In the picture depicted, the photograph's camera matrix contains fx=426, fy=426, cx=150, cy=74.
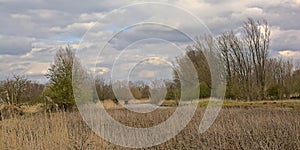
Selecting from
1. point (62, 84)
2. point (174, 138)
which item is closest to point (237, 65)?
point (62, 84)

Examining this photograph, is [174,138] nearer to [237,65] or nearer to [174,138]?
[174,138]

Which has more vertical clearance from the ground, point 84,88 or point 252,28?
point 252,28

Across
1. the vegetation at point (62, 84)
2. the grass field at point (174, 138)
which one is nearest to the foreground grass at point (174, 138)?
the grass field at point (174, 138)

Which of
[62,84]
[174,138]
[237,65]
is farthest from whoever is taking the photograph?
[237,65]

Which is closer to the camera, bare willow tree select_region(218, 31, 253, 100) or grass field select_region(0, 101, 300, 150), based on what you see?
grass field select_region(0, 101, 300, 150)

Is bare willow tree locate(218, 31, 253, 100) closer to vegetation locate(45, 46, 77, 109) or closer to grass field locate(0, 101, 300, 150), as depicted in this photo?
vegetation locate(45, 46, 77, 109)

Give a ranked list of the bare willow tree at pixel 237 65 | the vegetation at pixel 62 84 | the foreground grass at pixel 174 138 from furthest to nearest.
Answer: the bare willow tree at pixel 237 65
the vegetation at pixel 62 84
the foreground grass at pixel 174 138

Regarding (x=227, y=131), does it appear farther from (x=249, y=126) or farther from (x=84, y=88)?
(x=84, y=88)

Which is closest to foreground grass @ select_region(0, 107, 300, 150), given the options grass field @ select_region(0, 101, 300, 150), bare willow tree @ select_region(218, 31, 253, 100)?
grass field @ select_region(0, 101, 300, 150)

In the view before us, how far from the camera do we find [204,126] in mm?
10109

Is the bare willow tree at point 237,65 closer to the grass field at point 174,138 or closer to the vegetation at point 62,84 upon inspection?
the vegetation at point 62,84

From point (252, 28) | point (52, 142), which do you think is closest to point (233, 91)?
point (252, 28)

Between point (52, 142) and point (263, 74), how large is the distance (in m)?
30.9

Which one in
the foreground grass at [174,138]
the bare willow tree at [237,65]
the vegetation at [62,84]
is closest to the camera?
the foreground grass at [174,138]
